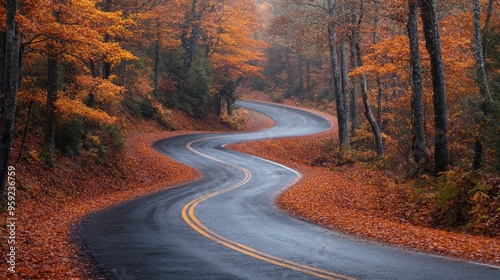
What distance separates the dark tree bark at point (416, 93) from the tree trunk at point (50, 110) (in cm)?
1338

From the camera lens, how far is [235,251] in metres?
9.70

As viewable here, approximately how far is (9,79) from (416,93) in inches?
542

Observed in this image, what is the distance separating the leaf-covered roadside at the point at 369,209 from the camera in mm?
9797

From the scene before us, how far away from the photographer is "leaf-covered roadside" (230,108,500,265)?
9.80m

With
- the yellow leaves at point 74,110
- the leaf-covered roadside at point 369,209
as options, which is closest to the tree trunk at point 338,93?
the leaf-covered roadside at point 369,209

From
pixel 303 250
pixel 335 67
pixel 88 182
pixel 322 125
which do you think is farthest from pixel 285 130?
pixel 303 250

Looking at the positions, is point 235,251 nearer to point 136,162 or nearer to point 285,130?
point 136,162

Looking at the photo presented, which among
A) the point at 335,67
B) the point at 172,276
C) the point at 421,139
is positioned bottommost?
the point at 172,276

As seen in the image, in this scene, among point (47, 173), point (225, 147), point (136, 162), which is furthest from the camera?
point (225, 147)

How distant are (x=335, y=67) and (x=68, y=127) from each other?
50.5 ft

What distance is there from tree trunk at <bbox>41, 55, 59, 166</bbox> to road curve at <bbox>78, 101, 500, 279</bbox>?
15.7 feet

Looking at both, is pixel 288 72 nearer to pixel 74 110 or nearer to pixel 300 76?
pixel 300 76

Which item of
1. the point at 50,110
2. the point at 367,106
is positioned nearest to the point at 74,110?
the point at 50,110

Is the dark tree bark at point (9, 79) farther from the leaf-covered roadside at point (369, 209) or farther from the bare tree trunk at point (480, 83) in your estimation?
the bare tree trunk at point (480, 83)
